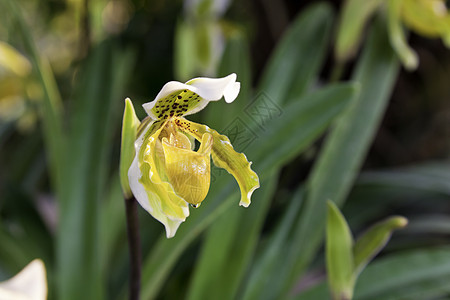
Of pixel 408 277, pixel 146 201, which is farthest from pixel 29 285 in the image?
pixel 408 277

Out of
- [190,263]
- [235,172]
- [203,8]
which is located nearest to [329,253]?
[235,172]

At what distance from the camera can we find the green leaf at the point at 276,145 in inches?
20.7

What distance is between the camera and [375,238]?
451mm

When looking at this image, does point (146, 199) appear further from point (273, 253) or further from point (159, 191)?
point (273, 253)

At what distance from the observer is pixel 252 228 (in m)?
0.62

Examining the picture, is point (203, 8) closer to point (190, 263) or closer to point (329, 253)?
point (190, 263)

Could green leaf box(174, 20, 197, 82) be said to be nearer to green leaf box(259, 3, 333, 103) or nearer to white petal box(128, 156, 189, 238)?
green leaf box(259, 3, 333, 103)

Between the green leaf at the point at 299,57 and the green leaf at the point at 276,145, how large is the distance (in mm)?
137

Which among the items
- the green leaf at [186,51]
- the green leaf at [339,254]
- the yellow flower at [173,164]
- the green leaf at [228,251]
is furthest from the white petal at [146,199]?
the green leaf at [186,51]

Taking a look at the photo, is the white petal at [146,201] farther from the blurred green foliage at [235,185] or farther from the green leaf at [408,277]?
the green leaf at [408,277]

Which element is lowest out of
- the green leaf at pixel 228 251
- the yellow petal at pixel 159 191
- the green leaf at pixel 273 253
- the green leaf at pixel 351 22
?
the green leaf at pixel 273 253

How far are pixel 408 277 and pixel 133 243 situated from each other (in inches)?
16.4

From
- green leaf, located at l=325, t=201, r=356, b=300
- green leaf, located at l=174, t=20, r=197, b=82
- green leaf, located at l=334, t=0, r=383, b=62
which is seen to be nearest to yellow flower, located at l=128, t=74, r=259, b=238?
green leaf, located at l=325, t=201, r=356, b=300

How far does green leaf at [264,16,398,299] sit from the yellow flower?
0.33 m
